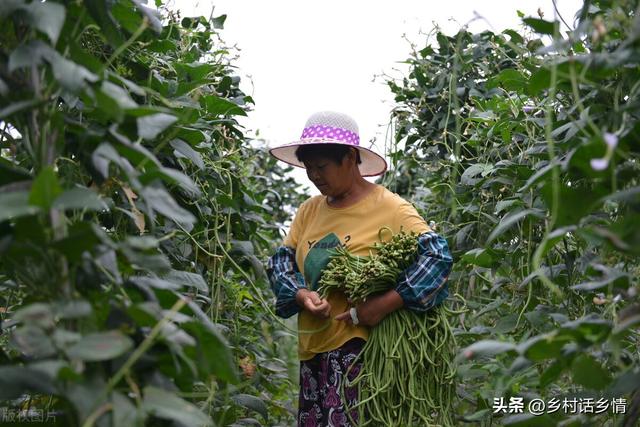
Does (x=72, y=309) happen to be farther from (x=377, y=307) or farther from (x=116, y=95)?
(x=377, y=307)

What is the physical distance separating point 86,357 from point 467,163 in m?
2.43

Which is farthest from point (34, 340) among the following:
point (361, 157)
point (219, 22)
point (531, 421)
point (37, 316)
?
point (219, 22)

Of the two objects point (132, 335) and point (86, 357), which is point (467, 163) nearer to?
point (132, 335)

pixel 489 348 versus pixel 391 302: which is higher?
pixel 489 348

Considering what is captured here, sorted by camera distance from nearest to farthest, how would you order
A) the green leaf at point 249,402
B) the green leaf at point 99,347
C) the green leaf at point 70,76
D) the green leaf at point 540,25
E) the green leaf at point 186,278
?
the green leaf at point 99,347 < the green leaf at point 70,76 < the green leaf at point 540,25 < the green leaf at point 186,278 < the green leaf at point 249,402

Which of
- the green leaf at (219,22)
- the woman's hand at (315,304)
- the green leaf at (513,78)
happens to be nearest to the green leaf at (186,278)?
the woman's hand at (315,304)

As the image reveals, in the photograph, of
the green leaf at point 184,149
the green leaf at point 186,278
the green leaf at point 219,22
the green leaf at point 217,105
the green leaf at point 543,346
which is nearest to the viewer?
the green leaf at point 543,346

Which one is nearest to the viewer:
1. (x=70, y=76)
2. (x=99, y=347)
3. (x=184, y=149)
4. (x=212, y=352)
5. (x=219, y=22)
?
(x=99, y=347)

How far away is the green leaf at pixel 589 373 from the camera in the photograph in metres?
1.44

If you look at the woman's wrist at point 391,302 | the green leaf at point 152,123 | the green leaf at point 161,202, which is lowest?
the woman's wrist at point 391,302

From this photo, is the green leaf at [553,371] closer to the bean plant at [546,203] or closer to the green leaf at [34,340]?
the bean plant at [546,203]

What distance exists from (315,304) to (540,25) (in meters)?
1.06

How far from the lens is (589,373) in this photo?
1.45 meters

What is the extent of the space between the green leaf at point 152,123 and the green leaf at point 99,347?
34cm
